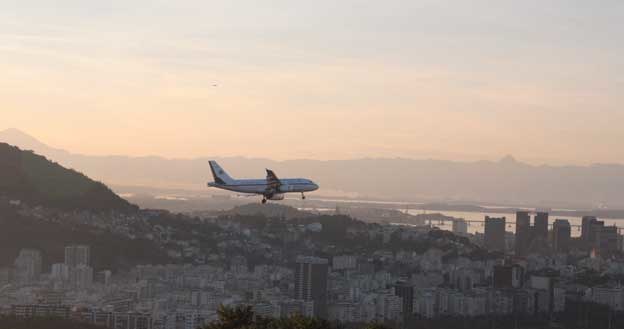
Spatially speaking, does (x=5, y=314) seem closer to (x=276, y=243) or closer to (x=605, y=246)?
(x=276, y=243)

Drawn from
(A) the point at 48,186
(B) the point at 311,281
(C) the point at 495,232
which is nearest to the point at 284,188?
(B) the point at 311,281

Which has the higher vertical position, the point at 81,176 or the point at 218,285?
the point at 81,176

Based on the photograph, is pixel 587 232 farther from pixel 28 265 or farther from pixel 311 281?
pixel 28 265

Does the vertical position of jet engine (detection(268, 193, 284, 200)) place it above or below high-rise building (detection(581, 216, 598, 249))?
above

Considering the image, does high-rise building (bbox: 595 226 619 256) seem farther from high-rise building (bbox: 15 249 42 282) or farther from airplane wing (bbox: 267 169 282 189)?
airplane wing (bbox: 267 169 282 189)

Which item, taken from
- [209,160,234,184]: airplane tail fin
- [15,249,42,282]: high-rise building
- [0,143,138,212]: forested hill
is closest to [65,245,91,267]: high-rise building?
[15,249,42,282]: high-rise building

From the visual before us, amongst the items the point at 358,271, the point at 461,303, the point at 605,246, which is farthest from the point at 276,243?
the point at 605,246
